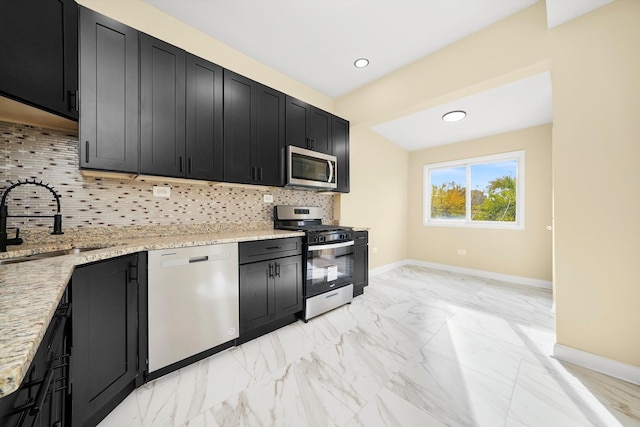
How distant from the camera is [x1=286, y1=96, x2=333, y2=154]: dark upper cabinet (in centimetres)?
271

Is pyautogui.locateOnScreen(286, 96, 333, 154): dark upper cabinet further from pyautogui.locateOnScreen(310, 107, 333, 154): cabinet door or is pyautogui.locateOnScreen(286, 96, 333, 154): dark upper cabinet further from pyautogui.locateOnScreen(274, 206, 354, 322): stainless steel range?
pyautogui.locateOnScreen(274, 206, 354, 322): stainless steel range

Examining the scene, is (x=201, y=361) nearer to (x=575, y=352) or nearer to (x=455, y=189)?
(x=575, y=352)

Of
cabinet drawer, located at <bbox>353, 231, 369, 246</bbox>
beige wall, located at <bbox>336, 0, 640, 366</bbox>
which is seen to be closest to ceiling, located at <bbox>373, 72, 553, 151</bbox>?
beige wall, located at <bbox>336, 0, 640, 366</bbox>

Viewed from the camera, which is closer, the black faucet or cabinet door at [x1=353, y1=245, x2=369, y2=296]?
the black faucet

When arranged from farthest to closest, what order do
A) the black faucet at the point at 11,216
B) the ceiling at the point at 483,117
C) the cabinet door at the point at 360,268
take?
the cabinet door at the point at 360,268
the ceiling at the point at 483,117
the black faucet at the point at 11,216

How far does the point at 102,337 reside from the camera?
51.5 inches

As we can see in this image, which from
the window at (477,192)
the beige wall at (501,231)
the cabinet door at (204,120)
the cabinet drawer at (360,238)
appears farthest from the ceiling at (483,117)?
the cabinet door at (204,120)

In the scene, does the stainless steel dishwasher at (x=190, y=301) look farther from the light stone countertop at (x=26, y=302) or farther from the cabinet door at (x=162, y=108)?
the cabinet door at (x=162, y=108)

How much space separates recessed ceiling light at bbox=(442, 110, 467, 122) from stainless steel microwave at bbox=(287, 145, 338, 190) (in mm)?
1829

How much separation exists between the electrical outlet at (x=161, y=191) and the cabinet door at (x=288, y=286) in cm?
117

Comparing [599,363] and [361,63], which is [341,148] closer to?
[361,63]

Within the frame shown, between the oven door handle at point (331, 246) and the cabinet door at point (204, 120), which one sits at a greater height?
the cabinet door at point (204, 120)

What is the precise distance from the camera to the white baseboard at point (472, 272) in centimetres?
363

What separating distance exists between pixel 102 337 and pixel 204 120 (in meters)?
1.72
